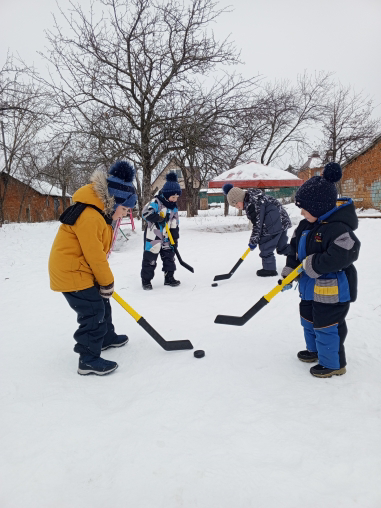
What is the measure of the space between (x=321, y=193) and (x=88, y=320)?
2.16 m

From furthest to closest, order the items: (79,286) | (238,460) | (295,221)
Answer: (295,221)
(79,286)
(238,460)

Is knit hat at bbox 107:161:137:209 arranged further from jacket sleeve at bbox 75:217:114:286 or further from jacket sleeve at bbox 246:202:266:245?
jacket sleeve at bbox 246:202:266:245

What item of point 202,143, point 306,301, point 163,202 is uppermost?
point 202,143

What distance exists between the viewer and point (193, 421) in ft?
6.63

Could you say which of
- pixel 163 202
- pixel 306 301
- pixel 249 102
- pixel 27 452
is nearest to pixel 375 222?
pixel 249 102

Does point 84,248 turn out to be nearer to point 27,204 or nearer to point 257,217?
point 257,217

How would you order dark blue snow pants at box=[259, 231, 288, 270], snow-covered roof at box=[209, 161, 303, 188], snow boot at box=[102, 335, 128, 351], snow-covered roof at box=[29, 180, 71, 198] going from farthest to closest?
1. snow-covered roof at box=[29, 180, 71, 198]
2. snow-covered roof at box=[209, 161, 303, 188]
3. dark blue snow pants at box=[259, 231, 288, 270]
4. snow boot at box=[102, 335, 128, 351]

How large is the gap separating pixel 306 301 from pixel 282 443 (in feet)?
3.81

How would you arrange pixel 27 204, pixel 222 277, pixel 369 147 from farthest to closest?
pixel 27 204
pixel 369 147
pixel 222 277

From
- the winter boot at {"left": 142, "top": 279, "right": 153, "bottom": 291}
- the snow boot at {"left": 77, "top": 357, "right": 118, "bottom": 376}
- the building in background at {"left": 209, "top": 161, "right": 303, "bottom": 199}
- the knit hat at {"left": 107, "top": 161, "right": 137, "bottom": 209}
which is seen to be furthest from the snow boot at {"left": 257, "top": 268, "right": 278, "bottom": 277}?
the building in background at {"left": 209, "top": 161, "right": 303, "bottom": 199}

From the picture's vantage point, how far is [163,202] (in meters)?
5.11

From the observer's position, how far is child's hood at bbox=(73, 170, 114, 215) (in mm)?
2467

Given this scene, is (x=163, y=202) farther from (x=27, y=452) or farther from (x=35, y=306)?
(x=27, y=452)

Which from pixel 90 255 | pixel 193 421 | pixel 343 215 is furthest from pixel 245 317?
pixel 90 255
